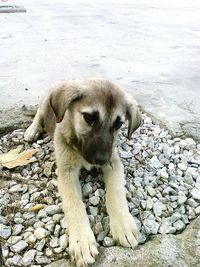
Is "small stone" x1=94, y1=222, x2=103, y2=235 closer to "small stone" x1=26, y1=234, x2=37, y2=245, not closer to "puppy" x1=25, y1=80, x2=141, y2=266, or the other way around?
"puppy" x1=25, y1=80, x2=141, y2=266

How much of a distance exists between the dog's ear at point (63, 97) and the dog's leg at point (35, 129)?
0.64 meters

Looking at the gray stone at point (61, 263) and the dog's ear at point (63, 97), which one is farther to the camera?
the dog's ear at point (63, 97)

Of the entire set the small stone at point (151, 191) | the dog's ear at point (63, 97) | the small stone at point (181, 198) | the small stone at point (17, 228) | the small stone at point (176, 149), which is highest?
the dog's ear at point (63, 97)

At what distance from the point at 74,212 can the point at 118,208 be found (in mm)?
281

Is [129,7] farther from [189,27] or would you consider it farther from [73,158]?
[73,158]

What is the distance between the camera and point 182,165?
11.3 feet

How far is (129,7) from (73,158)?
8.36m

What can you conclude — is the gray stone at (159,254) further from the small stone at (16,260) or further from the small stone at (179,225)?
the small stone at (16,260)

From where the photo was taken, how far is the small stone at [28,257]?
2484 millimetres

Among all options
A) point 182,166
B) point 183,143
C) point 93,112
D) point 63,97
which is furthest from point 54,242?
point 183,143

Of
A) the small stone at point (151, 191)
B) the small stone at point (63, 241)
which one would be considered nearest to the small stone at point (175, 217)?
the small stone at point (151, 191)

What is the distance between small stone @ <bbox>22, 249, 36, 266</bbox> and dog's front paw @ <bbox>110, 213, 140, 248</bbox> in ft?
1.62

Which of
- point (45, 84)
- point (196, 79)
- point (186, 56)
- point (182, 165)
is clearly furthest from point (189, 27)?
point (182, 165)

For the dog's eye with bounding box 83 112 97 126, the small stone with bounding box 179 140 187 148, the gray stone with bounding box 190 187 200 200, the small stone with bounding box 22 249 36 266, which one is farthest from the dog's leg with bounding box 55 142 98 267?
the small stone with bounding box 179 140 187 148
